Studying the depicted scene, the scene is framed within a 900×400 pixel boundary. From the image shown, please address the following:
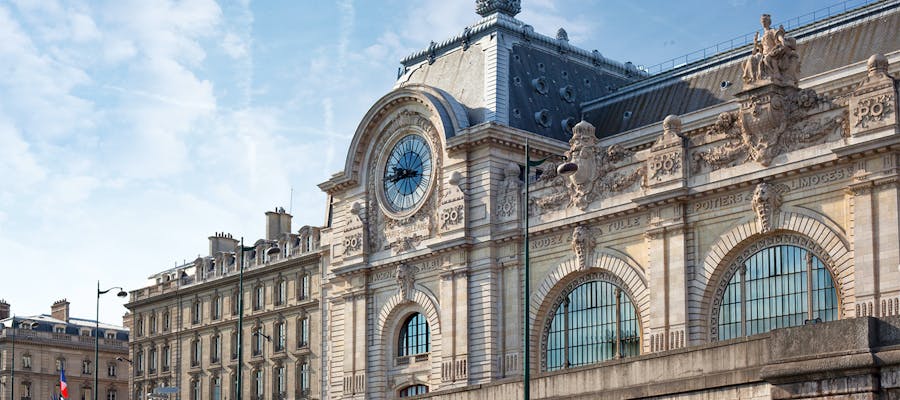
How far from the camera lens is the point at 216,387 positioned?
97.5m

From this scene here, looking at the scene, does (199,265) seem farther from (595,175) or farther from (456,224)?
(595,175)

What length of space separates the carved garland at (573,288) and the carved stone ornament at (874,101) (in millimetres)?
12670

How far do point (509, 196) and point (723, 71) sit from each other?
37.1ft

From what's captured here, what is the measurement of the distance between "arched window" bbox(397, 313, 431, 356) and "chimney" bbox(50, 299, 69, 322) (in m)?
70.8

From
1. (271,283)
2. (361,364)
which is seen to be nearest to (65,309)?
(271,283)

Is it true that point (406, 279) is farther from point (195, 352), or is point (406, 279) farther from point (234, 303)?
point (195, 352)

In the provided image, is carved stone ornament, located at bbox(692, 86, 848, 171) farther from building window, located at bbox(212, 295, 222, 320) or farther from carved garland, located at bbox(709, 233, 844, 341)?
building window, located at bbox(212, 295, 222, 320)

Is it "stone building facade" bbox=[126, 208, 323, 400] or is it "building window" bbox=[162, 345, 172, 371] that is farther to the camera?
"building window" bbox=[162, 345, 172, 371]

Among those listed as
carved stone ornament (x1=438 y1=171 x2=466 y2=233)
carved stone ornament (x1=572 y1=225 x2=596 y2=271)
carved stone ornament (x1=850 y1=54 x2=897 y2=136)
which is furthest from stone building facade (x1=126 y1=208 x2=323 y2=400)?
carved stone ornament (x1=850 y1=54 x2=897 y2=136)

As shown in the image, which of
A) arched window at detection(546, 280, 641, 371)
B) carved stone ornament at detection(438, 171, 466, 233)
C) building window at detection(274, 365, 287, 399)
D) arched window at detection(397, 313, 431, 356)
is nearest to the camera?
arched window at detection(546, 280, 641, 371)

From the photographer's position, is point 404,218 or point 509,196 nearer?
point 509,196

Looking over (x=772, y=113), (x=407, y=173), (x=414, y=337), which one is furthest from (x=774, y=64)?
(x=414, y=337)

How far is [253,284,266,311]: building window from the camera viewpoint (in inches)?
3701

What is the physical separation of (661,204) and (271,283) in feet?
133
